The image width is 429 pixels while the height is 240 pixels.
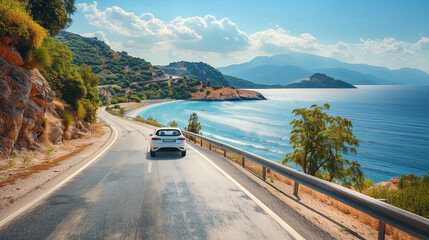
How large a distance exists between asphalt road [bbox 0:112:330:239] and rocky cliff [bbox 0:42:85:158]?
4171 mm

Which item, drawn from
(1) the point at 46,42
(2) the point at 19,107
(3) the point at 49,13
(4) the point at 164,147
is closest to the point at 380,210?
(4) the point at 164,147

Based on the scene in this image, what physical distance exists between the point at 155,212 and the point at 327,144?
7.91 m

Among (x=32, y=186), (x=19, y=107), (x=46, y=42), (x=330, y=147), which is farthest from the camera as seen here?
(x=46, y=42)

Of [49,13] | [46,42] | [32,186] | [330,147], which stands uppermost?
[49,13]

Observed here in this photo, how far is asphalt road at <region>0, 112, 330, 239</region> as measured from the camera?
11.5ft

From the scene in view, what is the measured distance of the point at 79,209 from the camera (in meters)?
4.44

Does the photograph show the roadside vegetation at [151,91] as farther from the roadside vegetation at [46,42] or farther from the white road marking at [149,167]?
the white road marking at [149,167]

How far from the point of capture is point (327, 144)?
9414mm

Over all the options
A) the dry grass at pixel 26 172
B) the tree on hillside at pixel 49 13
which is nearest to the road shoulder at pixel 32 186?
the dry grass at pixel 26 172

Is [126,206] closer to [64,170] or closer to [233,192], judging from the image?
[233,192]

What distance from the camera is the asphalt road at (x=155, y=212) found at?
3506mm

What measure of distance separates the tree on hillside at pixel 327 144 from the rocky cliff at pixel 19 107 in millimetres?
11980

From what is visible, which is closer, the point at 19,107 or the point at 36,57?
the point at 19,107

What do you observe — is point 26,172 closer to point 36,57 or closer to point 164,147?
point 164,147
